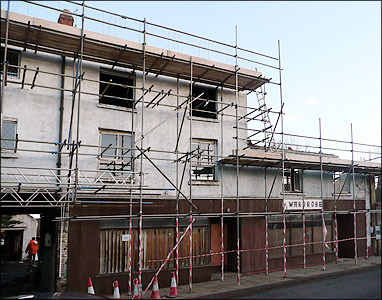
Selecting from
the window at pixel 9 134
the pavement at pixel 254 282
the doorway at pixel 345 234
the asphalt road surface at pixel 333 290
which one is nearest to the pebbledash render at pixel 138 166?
the window at pixel 9 134

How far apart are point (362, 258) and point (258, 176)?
8.51 meters

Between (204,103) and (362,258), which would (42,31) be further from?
(362,258)

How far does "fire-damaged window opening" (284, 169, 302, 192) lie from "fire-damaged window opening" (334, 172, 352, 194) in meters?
2.63

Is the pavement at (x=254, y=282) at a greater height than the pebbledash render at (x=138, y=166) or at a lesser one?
lesser

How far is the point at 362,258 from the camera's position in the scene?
68.2 feet

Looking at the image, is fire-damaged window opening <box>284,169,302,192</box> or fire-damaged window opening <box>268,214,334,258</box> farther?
fire-damaged window opening <box>284,169,302,192</box>

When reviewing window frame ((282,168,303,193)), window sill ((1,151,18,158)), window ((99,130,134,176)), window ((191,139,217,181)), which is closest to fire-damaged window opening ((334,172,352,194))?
window frame ((282,168,303,193))

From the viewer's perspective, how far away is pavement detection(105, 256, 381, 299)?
514 inches

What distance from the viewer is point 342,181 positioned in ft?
69.0

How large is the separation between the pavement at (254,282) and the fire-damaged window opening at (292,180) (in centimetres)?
393

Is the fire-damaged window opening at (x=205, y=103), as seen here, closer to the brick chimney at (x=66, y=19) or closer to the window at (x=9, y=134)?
the brick chimney at (x=66, y=19)

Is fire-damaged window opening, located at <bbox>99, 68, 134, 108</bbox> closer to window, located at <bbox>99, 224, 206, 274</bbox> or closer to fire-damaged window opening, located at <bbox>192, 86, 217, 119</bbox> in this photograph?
fire-damaged window opening, located at <bbox>192, 86, 217, 119</bbox>

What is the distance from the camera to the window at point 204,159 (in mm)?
16281

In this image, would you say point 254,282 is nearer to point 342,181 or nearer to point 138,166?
point 138,166
